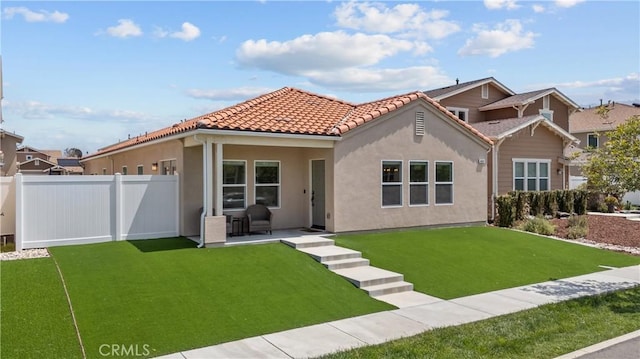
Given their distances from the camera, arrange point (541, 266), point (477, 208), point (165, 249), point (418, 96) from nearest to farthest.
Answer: point (165, 249)
point (541, 266)
point (418, 96)
point (477, 208)

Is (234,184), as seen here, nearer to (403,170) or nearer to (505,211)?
(403,170)

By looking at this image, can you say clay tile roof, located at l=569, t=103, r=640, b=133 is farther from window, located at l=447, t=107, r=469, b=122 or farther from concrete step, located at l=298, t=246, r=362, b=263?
concrete step, located at l=298, t=246, r=362, b=263

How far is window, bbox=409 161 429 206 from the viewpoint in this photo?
50.6 feet

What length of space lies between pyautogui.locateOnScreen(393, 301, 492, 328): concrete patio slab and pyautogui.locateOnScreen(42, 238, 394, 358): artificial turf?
55cm

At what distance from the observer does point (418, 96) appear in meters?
15.2

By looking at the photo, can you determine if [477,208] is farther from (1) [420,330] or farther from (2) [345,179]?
(1) [420,330]

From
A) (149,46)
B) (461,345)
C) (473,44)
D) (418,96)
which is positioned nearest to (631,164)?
(461,345)

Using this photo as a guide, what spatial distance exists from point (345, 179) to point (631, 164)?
7.29 m

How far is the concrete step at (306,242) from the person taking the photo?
1195 centimetres

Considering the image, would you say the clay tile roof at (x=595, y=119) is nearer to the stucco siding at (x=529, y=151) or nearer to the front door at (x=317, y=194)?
the stucco siding at (x=529, y=151)

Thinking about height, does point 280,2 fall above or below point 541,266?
above

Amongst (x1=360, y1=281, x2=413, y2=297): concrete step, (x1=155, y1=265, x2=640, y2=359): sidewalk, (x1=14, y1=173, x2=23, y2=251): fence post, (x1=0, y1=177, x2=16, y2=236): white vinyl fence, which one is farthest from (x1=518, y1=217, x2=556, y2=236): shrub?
(x1=0, y1=177, x2=16, y2=236): white vinyl fence
